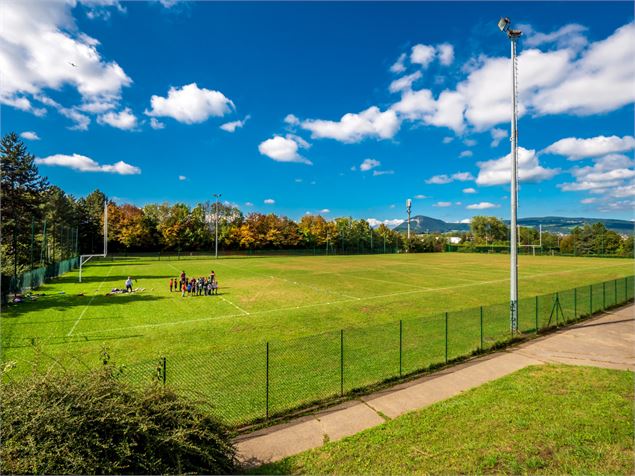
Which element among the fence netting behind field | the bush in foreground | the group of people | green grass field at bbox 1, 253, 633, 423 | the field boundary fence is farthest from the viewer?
the group of people

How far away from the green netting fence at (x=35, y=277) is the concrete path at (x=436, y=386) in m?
25.0

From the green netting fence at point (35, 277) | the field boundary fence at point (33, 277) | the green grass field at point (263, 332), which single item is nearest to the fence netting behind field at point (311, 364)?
the green grass field at point (263, 332)

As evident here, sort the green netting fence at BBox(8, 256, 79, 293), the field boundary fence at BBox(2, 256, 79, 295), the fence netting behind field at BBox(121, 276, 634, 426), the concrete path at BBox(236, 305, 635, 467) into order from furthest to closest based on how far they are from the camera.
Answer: the green netting fence at BBox(8, 256, 79, 293) < the field boundary fence at BBox(2, 256, 79, 295) < the fence netting behind field at BBox(121, 276, 634, 426) < the concrete path at BBox(236, 305, 635, 467)

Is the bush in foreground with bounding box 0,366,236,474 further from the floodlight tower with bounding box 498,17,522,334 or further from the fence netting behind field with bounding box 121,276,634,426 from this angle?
the floodlight tower with bounding box 498,17,522,334

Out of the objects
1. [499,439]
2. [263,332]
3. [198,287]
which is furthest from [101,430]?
[198,287]

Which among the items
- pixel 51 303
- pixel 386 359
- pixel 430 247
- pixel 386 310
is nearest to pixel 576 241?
pixel 430 247

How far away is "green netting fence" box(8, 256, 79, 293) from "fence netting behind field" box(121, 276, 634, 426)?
19.4m

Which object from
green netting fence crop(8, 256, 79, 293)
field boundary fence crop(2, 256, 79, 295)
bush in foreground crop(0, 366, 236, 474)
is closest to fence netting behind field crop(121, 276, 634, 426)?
bush in foreground crop(0, 366, 236, 474)

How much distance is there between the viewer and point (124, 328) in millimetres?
16219

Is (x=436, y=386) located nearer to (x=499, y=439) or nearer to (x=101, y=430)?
(x=499, y=439)

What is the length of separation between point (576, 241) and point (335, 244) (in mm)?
74897

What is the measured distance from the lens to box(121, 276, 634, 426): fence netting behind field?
339 inches

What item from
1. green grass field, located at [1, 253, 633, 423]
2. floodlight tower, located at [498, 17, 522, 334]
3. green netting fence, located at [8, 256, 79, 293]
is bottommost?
green grass field, located at [1, 253, 633, 423]

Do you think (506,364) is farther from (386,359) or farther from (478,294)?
(478,294)
